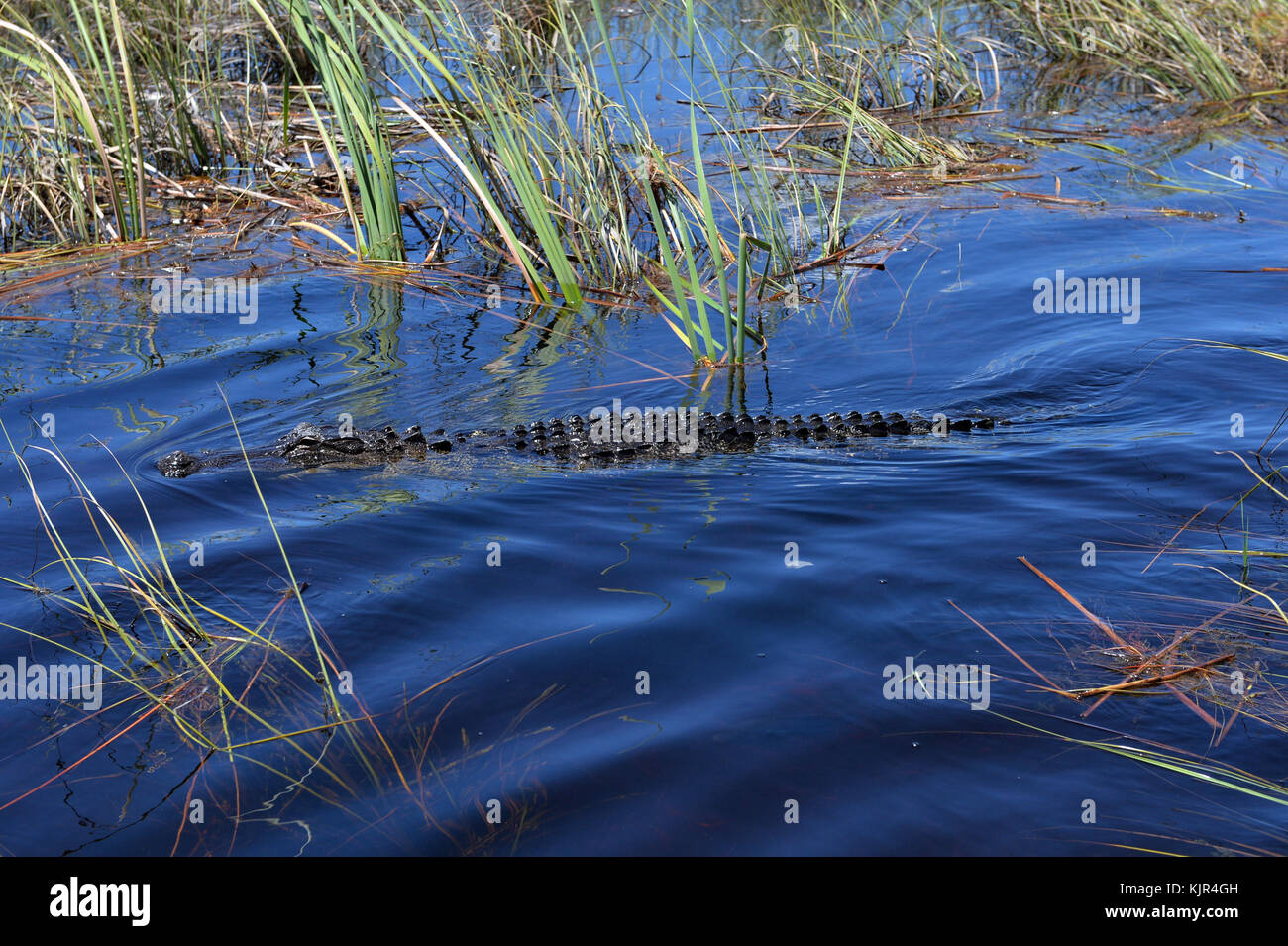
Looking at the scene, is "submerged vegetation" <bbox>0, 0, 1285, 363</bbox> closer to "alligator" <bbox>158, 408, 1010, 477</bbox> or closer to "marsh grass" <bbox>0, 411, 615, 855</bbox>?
"alligator" <bbox>158, 408, 1010, 477</bbox>

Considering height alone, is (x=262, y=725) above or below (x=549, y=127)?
below

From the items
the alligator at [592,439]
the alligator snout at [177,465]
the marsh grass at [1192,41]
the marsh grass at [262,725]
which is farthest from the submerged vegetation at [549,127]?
the marsh grass at [262,725]

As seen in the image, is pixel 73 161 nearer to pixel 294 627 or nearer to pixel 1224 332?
pixel 294 627

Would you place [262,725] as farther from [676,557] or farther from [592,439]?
[592,439]

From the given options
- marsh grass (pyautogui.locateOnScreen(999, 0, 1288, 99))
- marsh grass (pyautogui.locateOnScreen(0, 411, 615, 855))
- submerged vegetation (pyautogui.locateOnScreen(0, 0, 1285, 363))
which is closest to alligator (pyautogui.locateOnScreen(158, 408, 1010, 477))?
submerged vegetation (pyautogui.locateOnScreen(0, 0, 1285, 363))

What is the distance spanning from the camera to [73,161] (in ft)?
22.2

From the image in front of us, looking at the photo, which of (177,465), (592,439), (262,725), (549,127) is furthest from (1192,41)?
(262,725)

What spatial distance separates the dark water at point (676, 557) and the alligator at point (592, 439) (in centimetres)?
10

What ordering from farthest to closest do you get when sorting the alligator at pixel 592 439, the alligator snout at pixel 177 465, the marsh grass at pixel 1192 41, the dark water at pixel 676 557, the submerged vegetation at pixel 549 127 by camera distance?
the marsh grass at pixel 1192 41
the submerged vegetation at pixel 549 127
the alligator at pixel 592 439
the alligator snout at pixel 177 465
the dark water at pixel 676 557

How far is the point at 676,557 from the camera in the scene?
147 inches

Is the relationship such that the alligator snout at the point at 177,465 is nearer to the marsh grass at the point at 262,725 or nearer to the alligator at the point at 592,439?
the alligator at the point at 592,439

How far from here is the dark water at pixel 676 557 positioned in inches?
103

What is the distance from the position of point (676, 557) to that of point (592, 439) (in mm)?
1072
